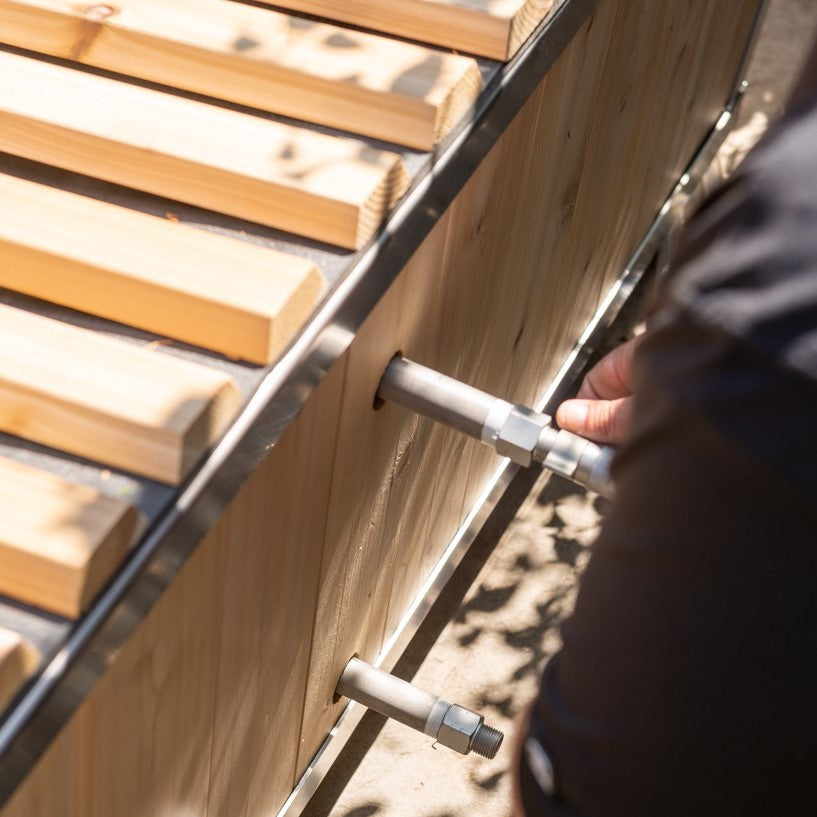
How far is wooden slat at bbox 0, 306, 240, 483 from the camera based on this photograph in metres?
1.45

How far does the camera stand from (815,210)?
931mm

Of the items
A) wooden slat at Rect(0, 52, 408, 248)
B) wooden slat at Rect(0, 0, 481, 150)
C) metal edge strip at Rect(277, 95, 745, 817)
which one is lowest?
metal edge strip at Rect(277, 95, 745, 817)

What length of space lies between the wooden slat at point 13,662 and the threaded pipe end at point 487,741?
141 cm

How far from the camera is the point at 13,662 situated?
1.27 m

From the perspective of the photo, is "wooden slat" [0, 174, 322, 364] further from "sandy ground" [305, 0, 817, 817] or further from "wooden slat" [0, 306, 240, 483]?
"sandy ground" [305, 0, 817, 817]

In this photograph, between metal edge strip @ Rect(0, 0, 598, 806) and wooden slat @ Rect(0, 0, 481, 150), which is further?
wooden slat @ Rect(0, 0, 481, 150)

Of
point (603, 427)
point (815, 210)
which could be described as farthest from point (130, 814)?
point (815, 210)

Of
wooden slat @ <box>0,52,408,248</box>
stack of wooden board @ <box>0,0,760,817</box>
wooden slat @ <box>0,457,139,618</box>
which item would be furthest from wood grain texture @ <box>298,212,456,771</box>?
wooden slat @ <box>0,457,139,618</box>

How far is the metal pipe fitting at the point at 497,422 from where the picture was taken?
7.31 feet

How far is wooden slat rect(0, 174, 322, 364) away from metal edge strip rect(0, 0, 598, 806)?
0.06 m

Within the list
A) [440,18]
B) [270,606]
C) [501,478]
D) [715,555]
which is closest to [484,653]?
[501,478]

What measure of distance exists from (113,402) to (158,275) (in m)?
0.22

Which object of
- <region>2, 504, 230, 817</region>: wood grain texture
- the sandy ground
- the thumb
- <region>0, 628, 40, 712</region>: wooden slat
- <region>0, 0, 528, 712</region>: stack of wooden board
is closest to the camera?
<region>0, 628, 40, 712</region>: wooden slat

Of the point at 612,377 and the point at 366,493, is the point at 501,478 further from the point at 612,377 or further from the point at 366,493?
the point at 612,377
